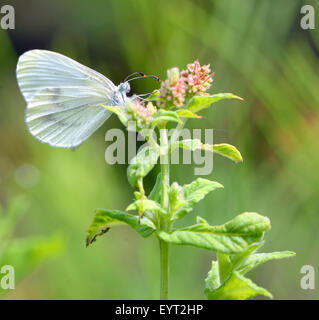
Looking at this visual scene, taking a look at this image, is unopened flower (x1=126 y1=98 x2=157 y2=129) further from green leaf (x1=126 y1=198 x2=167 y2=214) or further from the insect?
the insect

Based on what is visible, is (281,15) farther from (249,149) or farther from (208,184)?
(208,184)

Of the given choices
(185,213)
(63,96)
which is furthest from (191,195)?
(63,96)

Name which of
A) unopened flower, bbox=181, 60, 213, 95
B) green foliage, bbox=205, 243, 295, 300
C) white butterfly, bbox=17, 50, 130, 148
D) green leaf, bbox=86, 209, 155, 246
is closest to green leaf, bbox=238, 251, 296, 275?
green foliage, bbox=205, 243, 295, 300

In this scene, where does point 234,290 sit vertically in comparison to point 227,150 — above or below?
below

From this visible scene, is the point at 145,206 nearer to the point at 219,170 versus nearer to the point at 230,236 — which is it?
the point at 230,236

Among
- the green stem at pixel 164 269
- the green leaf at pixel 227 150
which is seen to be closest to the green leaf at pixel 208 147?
the green leaf at pixel 227 150
